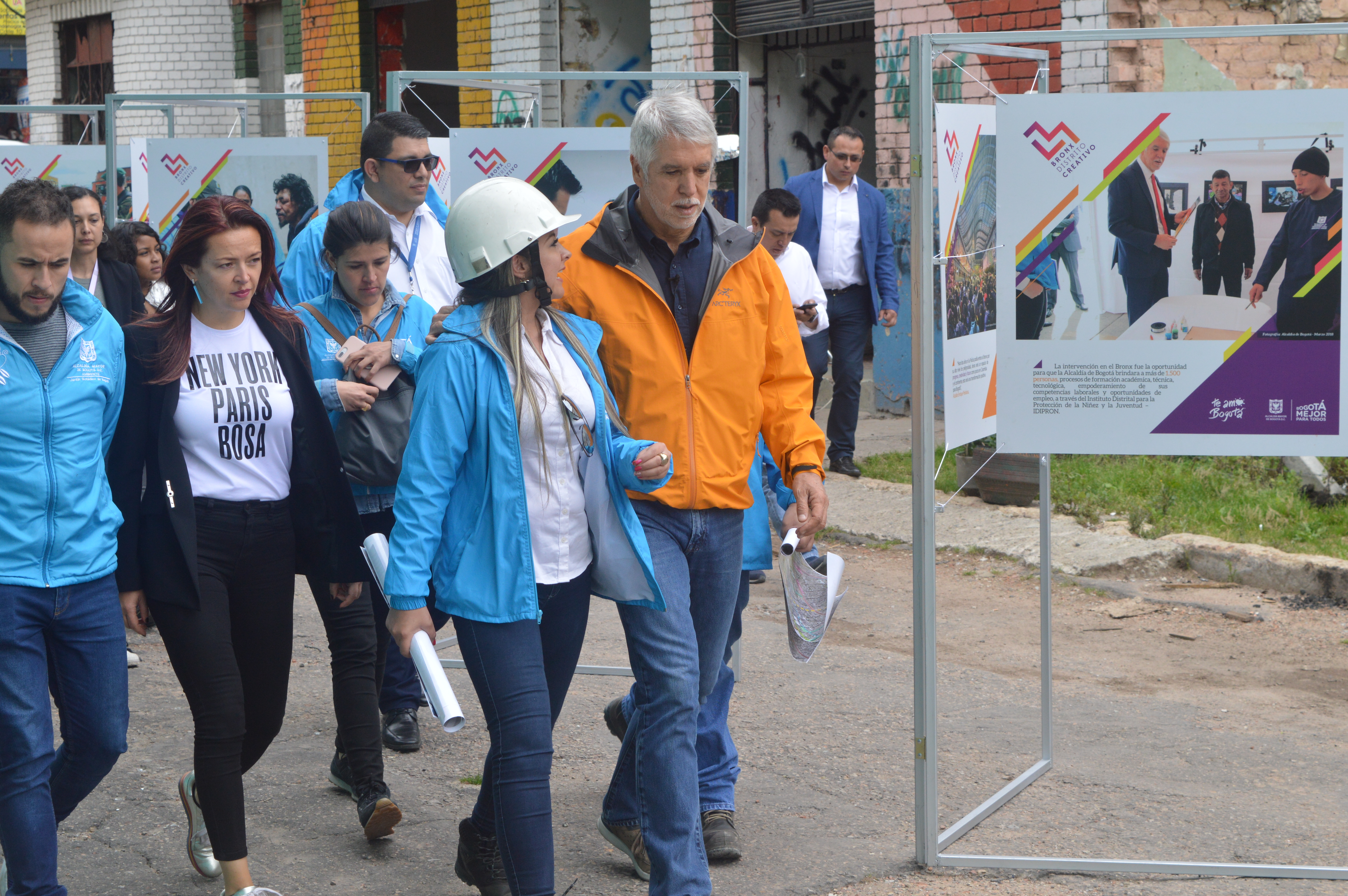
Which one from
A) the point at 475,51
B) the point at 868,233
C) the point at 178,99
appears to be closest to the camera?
the point at 178,99

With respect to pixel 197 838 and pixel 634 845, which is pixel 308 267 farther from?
pixel 634 845

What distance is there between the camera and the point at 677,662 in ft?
10.5

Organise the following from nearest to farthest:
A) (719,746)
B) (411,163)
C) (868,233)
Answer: (719,746) < (411,163) < (868,233)

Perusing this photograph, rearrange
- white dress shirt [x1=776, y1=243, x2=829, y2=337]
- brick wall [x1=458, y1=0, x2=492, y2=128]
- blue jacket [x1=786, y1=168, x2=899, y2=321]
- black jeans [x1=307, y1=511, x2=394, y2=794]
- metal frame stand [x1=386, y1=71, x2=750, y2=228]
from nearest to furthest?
black jeans [x1=307, y1=511, x2=394, y2=794] → metal frame stand [x1=386, y1=71, x2=750, y2=228] → white dress shirt [x1=776, y1=243, x2=829, y2=337] → blue jacket [x1=786, y1=168, x2=899, y2=321] → brick wall [x1=458, y1=0, x2=492, y2=128]

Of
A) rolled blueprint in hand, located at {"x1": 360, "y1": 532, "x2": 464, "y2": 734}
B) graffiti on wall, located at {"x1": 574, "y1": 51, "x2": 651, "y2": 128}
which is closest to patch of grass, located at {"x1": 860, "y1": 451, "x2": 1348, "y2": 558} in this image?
rolled blueprint in hand, located at {"x1": 360, "y1": 532, "x2": 464, "y2": 734}

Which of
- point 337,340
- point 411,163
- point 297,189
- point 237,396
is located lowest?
point 237,396

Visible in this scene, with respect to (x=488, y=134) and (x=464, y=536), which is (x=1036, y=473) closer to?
(x=488, y=134)

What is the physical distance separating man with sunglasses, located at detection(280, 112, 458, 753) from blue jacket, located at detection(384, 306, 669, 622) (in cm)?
154

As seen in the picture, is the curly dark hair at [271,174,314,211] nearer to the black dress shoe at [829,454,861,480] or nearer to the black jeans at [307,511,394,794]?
the black dress shoe at [829,454,861,480]

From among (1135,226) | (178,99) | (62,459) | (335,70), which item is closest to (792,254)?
(178,99)

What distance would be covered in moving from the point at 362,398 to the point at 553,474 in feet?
3.75

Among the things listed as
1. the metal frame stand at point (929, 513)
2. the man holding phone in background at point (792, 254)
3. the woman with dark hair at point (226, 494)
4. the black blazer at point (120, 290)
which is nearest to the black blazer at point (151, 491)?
the woman with dark hair at point (226, 494)

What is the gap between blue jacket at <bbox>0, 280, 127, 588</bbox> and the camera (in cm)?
305

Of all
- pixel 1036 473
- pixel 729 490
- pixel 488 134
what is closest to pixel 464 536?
pixel 729 490
